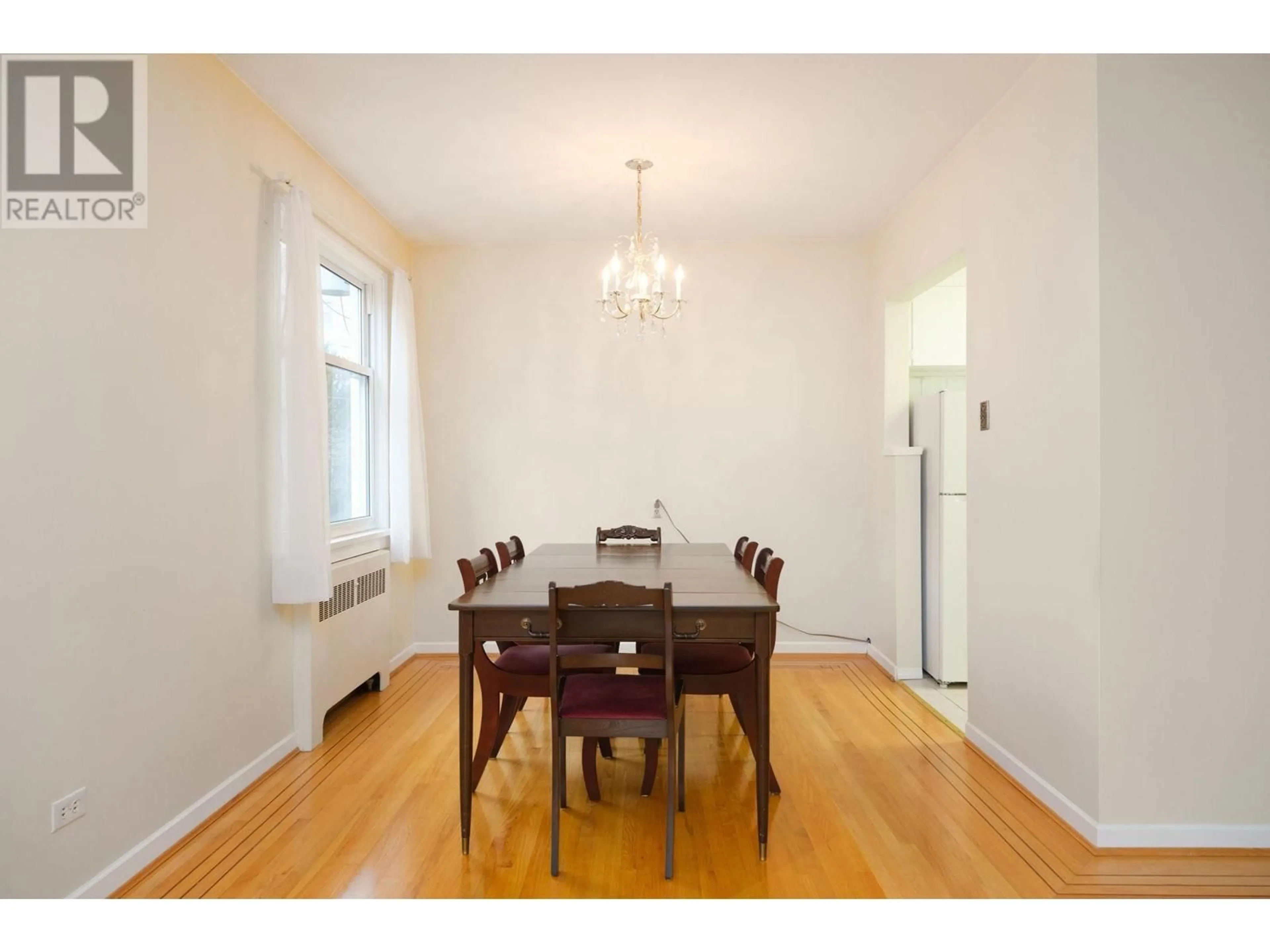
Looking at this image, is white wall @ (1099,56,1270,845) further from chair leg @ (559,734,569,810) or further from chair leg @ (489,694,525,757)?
chair leg @ (489,694,525,757)

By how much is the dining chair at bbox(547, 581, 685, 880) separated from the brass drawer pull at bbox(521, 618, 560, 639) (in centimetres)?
3

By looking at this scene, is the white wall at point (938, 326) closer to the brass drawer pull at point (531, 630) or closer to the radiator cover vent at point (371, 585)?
the brass drawer pull at point (531, 630)

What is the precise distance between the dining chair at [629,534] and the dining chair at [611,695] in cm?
183

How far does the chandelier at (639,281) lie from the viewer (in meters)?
3.77

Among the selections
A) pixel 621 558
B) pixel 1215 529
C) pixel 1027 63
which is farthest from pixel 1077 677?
pixel 1027 63

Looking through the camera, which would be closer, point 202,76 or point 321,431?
point 202,76

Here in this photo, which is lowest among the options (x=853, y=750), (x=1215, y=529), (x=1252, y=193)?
(x=853, y=750)

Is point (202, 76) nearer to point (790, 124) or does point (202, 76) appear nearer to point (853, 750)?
point (790, 124)

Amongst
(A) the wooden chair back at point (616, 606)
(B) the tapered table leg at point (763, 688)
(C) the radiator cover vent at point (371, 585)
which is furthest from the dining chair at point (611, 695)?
(C) the radiator cover vent at point (371, 585)

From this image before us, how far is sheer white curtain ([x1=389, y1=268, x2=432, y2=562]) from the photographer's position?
488 centimetres

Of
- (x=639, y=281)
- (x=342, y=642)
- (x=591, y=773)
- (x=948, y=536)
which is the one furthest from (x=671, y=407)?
(x=591, y=773)

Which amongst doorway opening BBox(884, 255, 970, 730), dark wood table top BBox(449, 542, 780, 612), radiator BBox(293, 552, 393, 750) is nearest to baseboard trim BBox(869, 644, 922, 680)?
doorway opening BBox(884, 255, 970, 730)

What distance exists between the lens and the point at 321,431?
3.53 metres
